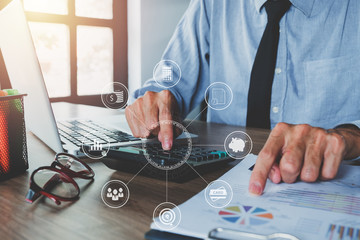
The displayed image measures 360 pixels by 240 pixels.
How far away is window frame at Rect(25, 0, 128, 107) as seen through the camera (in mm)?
2195

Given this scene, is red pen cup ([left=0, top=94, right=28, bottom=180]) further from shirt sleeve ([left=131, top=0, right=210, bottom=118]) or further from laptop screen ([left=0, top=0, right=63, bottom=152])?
shirt sleeve ([left=131, top=0, right=210, bottom=118])

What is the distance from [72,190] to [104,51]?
218 cm

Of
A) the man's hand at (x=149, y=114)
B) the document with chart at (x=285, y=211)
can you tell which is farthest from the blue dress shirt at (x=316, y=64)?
the document with chart at (x=285, y=211)

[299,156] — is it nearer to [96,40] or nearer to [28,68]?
[28,68]

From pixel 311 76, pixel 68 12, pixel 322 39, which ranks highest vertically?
pixel 68 12

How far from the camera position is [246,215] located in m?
0.36

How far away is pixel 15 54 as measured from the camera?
0.70 m

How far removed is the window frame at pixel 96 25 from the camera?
86.4 inches

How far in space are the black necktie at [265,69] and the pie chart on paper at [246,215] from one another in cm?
78

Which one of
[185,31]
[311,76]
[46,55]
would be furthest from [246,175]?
[46,55]

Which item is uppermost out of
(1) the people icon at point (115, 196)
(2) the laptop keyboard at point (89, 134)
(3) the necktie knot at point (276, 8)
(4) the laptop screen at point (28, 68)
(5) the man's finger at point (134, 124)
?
(3) the necktie knot at point (276, 8)

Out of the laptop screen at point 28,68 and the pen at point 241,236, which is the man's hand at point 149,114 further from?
the pen at point 241,236

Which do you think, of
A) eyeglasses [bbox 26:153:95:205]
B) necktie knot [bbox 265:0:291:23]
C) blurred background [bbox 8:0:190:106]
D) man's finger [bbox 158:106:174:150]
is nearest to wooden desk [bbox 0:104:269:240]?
eyeglasses [bbox 26:153:95:205]

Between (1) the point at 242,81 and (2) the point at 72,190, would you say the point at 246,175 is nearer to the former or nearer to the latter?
(2) the point at 72,190
